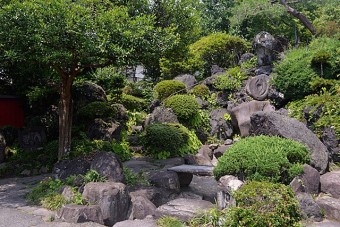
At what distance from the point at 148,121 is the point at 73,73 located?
494 cm

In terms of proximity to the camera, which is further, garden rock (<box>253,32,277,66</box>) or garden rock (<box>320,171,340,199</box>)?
garden rock (<box>253,32,277,66</box>)

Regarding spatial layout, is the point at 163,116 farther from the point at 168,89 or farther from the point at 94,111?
the point at 94,111

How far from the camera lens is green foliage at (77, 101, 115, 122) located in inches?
502

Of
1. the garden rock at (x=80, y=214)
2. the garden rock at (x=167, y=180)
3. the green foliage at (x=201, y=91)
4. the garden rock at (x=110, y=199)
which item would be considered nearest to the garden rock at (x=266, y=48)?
the green foliage at (x=201, y=91)

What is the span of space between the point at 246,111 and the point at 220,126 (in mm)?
1275

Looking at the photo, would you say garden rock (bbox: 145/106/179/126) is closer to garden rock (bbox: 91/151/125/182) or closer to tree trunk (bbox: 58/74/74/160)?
tree trunk (bbox: 58/74/74/160)

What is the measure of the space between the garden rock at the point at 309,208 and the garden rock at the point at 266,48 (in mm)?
9834

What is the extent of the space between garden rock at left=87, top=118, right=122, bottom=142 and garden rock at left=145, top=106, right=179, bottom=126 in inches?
58.5

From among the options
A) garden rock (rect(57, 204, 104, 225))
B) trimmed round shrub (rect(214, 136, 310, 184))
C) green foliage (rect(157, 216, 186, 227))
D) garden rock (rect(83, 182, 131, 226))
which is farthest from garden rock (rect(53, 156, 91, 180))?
trimmed round shrub (rect(214, 136, 310, 184))

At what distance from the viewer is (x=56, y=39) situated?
7.14m

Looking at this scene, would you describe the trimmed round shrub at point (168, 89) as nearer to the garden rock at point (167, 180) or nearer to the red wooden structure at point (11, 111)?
the red wooden structure at point (11, 111)

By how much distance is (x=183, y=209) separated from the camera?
636 centimetres

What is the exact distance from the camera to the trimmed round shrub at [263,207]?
196 inches

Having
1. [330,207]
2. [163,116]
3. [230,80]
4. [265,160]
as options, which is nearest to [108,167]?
[265,160]
